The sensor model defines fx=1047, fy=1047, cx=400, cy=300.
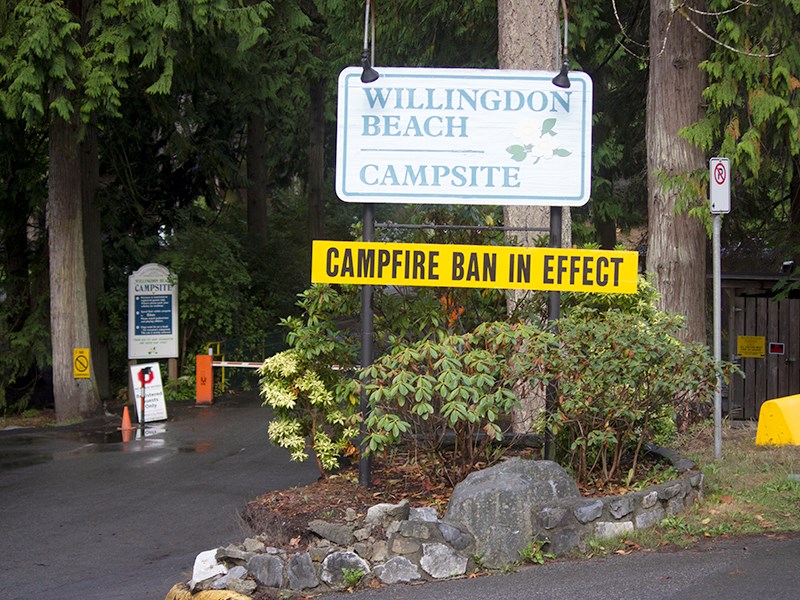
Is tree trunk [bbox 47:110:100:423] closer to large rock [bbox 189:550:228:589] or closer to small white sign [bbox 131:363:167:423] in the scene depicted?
small white sign [bbox 131:363:167:423]

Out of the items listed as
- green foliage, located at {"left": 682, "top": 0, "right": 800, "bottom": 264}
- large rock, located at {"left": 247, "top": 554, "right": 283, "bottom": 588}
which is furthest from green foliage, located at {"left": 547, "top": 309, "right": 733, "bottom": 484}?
green foliage, located at {"left": 682, "top": 0, "right": 800, "bottom": 264}

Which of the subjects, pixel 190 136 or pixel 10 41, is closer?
pixel 10 41

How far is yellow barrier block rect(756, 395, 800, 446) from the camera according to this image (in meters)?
10.4

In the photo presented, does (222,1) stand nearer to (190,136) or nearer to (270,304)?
(190,136)

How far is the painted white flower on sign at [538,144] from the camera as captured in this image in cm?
885

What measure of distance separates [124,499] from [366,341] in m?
4.22

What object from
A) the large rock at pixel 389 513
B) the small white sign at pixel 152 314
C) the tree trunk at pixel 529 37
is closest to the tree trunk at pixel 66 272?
the small white sign at pixel 152 314

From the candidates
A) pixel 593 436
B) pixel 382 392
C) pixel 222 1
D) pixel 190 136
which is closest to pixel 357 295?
pixel 382 392

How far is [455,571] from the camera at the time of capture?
22.7ft

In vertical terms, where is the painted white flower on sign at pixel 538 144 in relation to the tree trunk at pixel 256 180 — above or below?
below

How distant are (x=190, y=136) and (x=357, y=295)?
14382mm

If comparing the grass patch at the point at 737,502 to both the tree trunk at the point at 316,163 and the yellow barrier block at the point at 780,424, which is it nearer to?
the yellow barrier block at the point at 780,424

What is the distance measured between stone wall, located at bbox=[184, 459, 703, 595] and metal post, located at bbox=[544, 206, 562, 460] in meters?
0.97

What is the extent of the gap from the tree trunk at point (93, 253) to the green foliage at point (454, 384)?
1279 cm
